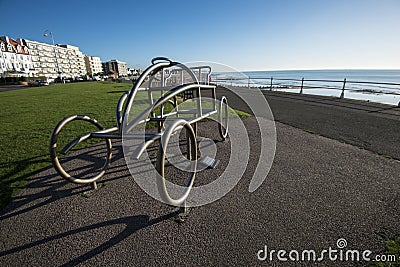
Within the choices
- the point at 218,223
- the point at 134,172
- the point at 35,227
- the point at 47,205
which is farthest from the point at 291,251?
the point at 47,205

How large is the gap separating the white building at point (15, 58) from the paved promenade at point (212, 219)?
73258 mm

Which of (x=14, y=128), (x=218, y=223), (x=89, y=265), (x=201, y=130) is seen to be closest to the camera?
(x=89, y=265)

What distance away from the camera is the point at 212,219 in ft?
6.72

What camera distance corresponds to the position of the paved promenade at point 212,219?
5.52ft

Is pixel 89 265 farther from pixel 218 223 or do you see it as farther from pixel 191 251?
pixel 218 223

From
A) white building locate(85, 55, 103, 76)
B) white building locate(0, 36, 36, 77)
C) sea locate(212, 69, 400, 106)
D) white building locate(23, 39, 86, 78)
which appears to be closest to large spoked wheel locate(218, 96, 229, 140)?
sea locate(212, 69, 400, 106)

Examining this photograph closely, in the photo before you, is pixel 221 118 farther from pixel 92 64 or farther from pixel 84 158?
pixel 92 64

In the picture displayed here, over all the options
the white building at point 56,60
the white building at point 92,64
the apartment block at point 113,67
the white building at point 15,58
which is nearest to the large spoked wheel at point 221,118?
the white building at point 15,58

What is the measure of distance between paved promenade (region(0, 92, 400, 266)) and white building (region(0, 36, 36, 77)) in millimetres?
73258

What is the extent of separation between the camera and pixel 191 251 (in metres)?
1.69

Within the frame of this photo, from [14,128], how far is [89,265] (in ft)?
20.6

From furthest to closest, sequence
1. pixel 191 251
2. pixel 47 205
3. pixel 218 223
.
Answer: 1. pixel 47 205
2. pixel 218 223
3. pixel 191 251

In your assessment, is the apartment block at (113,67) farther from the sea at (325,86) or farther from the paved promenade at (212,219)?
the paved promenade at (212,219)

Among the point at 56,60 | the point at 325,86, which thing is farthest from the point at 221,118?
the point at 56,60
